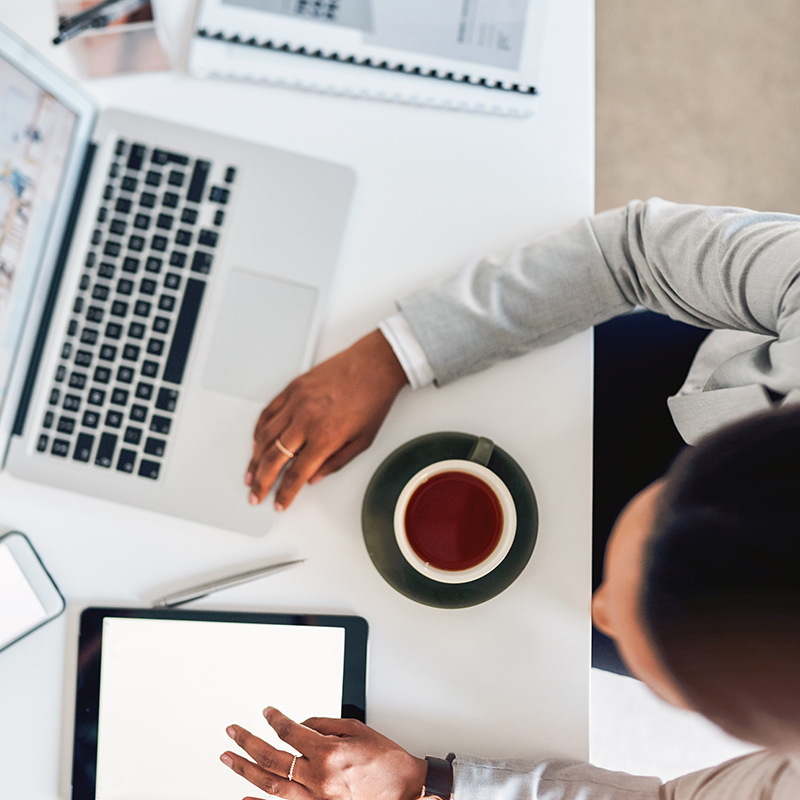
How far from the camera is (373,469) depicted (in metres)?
Result: 0.67

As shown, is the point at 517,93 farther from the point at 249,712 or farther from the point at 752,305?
the point at 249,712

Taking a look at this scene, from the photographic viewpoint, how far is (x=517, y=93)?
69cm

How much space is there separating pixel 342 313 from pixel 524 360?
199 millimetres

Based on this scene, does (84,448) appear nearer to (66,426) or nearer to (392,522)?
(66,426)

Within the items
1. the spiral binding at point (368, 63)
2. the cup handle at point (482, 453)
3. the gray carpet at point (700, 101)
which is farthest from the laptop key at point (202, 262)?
the gray carpet at point (700, 101)

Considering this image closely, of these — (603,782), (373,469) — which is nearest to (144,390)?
(373,469)

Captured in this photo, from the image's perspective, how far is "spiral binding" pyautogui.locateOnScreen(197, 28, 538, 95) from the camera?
2.23 ft

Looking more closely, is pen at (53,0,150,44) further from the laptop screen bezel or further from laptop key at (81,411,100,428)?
laptop key at (81,411,100,428)

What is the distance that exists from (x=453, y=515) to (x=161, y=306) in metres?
0.36

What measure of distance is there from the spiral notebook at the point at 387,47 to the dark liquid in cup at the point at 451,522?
402mm

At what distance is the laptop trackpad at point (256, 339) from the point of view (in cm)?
67

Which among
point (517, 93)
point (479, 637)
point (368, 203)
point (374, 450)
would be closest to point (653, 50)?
point (517, 93)

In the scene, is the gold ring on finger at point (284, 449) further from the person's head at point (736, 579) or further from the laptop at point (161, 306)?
the person's head at point (736, 579)

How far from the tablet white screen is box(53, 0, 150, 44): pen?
589mm
